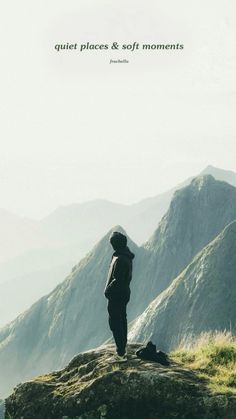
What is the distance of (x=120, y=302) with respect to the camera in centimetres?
1436

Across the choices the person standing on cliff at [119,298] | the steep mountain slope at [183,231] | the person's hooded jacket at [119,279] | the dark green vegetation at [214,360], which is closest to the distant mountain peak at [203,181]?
the steep mountain slope at [183,231]

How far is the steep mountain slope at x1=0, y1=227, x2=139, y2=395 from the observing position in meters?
173

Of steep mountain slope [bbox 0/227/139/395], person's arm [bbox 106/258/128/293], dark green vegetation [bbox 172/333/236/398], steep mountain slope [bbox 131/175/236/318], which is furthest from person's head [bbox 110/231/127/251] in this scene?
steep mountain slope [bbox 131/175/236/318]

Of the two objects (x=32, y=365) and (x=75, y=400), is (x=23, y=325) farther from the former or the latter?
(x=75, y=400)

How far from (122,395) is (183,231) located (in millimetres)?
162961

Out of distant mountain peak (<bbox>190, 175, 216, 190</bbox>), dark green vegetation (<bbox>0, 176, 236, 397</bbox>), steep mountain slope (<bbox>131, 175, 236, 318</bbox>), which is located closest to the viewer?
dark green vegetation (<bbox>0, 176, 236, 397</bbox>)

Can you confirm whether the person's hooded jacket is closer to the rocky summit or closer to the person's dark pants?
the person's dark pants

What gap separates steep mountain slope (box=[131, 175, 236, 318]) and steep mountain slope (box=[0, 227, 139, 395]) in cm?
954

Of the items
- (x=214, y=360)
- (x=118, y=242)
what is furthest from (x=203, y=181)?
(x=214, y=360)

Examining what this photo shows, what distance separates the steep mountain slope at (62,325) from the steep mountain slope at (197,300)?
46.9 metres

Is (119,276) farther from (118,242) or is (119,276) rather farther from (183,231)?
(183,231)

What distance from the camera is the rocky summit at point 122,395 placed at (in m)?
12.2

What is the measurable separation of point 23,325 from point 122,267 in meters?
176

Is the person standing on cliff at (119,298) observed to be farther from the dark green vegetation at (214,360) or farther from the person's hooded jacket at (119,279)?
the dark green vegetation at (214,360)
